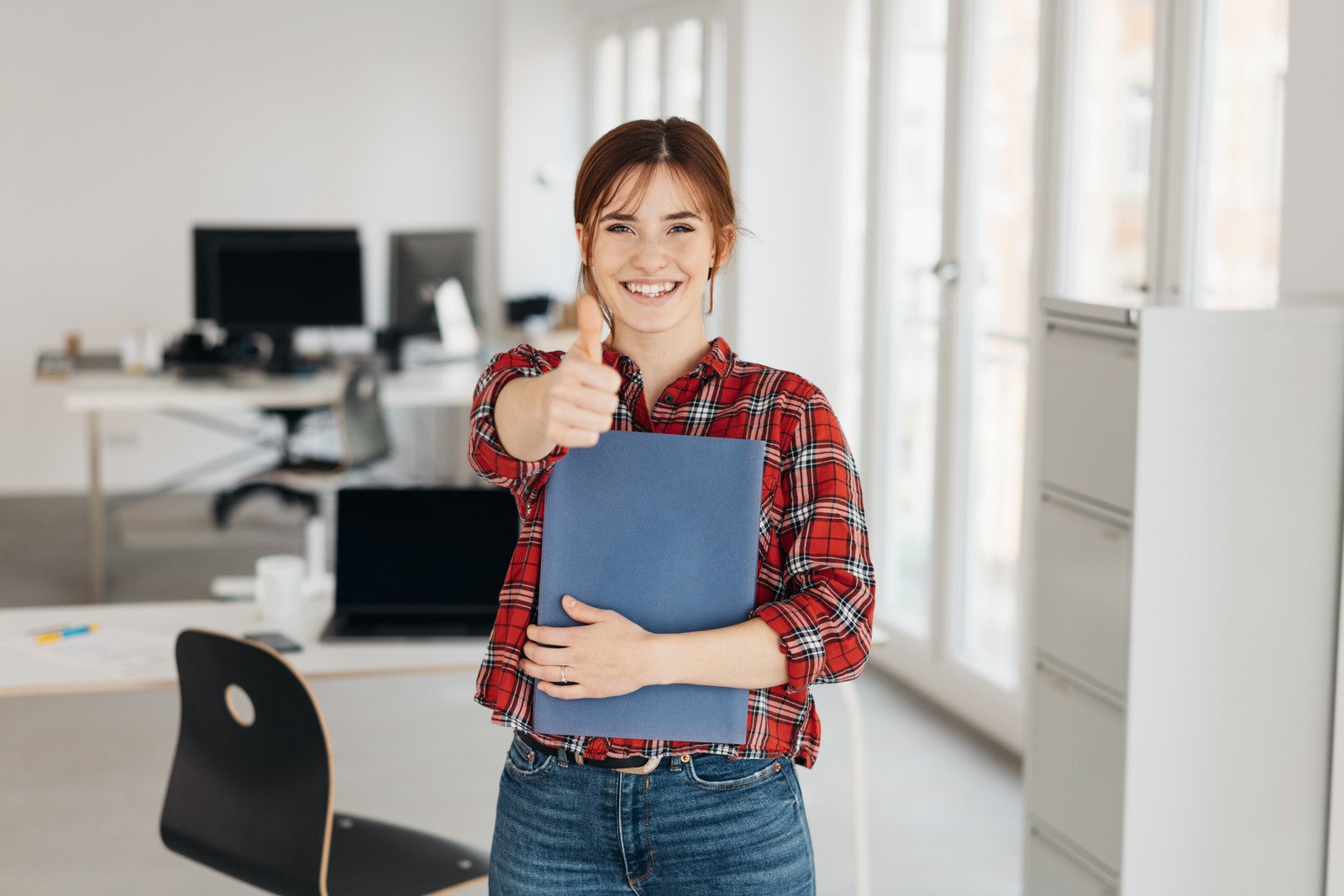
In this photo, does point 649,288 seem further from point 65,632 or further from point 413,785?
point 413,785

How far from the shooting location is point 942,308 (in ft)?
14.1

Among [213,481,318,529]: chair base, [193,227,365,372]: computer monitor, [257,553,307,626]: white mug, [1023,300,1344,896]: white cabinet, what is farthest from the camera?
[213,481,318,529]: chair base

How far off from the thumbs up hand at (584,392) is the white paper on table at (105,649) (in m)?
1.66

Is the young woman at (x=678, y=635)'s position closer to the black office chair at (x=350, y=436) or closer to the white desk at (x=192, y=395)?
the black office chair at (x=350, y=436)

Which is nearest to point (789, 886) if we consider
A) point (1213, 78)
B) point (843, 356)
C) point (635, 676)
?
point (635, 676)

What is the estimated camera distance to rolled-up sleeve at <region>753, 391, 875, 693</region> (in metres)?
1.24

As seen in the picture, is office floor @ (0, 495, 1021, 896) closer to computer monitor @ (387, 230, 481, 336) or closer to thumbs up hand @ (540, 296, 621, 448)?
computer monitor @ (387, 230, 481, 336)

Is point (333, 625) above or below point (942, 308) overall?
below

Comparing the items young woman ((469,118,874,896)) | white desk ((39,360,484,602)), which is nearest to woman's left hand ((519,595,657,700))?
young woman ((469,118,874,896))

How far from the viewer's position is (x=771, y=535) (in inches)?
51.4

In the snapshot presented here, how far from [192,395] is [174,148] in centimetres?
249

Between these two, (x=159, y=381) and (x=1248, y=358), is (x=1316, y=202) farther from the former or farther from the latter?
(x=159, y=381)

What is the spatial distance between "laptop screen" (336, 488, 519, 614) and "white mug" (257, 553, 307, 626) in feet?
0.42

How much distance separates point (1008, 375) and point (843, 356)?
136 cm
